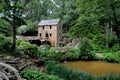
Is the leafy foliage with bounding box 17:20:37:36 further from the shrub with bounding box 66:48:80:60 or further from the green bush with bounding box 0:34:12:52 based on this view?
the green bush with bounding box 0:34:12:52

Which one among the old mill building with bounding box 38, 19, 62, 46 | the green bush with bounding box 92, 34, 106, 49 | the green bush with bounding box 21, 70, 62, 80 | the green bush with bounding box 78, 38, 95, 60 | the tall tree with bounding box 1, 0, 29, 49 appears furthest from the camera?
the old mill building with bounding box 38, 19, 62, 46

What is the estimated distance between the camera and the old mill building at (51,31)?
3152 cm

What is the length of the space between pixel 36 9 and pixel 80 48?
2192 cm

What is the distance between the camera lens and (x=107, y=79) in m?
8.34

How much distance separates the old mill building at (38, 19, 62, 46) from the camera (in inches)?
1241

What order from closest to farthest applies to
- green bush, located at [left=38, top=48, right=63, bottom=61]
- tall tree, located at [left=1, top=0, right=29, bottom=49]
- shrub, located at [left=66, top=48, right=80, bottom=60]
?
tall tree, located at [left=1, top=0, right=29, bottom=49] < green bush, located at [left=38, top=48, right=63, bottom=61] < shrub, located at [left=66, top=48, right=80, bottom=60]

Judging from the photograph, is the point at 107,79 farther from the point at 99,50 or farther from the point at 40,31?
the point at 40,31

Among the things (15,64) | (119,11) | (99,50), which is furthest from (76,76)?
(99,50)

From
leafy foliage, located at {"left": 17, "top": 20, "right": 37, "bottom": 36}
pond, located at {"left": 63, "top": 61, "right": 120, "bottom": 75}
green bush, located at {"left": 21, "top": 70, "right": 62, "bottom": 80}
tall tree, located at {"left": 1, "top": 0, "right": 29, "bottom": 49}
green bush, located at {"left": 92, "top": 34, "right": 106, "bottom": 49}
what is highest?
tall tree, located at {"left": 1, "top": 0, "right": 29, "bottom": 49}

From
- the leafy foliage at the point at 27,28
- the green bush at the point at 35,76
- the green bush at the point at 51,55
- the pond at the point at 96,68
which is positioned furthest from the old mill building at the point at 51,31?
the green bush at the point at 35,76

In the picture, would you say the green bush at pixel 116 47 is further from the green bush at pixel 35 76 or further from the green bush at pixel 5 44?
the green bush at pixel 35 76

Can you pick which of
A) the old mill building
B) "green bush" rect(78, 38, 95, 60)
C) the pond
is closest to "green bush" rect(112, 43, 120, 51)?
"green bush" rect(78, 38, 95, 60)

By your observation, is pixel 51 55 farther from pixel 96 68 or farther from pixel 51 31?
pixel 51 31

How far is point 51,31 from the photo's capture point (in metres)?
32.7
